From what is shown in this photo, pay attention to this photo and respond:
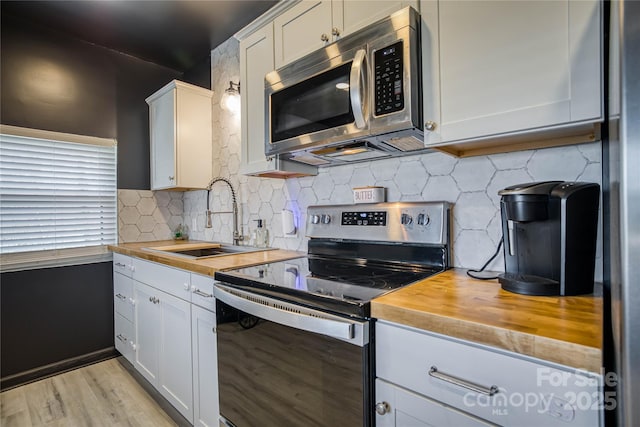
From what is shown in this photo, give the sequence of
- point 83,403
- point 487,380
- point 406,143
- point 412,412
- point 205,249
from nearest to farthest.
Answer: point 487,380 → point 412,412 → point 406,143 → point 83,403 → point 205,249

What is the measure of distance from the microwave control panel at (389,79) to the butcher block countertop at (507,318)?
0.63 meters

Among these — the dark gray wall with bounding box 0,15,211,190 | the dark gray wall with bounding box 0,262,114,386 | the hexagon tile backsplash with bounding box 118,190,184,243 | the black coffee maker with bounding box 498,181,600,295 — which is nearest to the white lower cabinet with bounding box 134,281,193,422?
the dark gray wall with bounding box 0,262,114,386

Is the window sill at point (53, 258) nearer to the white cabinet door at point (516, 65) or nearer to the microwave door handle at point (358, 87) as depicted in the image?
the microwave door handle at point (358, 87)

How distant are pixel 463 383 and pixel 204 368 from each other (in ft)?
4.07

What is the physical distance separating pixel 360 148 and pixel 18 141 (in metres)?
2.47

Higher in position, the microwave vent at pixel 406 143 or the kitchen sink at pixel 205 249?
the microwave vent at pixel 406 143

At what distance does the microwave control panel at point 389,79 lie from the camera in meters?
1.10

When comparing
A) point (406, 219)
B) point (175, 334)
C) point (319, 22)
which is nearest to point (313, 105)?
point (319, 22)

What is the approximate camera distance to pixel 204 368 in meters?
1.51

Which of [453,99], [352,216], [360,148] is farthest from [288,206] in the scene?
[453,99]

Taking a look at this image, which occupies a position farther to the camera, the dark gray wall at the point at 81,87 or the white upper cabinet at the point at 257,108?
the dark gray wall at the point at 81,87

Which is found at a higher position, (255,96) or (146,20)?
(146,20)

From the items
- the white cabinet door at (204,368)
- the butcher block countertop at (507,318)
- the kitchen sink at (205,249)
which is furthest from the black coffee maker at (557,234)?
the kitchen sink at (205,249)

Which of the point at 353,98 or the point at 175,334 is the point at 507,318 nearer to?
the point at 353,98
